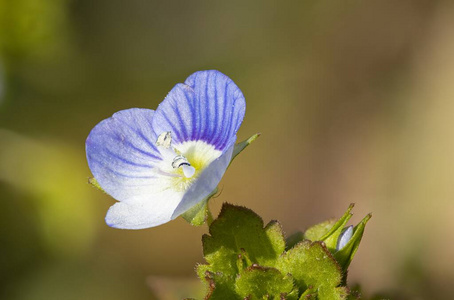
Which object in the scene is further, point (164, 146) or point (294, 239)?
point (294, 239)

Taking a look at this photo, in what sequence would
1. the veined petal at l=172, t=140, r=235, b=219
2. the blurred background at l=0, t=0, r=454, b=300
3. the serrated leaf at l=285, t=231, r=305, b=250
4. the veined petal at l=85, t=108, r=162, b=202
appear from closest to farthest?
the veined petal at l=172, t=140, r=235, b=219 → the veined petal at l=85, t=108, r=162, b=202 → the serrated leaf at l=285, t=231, r=305, b=250 → the blurred background at l=0, t=0, r=454, b=300

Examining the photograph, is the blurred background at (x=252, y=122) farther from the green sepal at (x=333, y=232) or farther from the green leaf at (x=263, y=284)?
the green leaf at (x=263, y=284)

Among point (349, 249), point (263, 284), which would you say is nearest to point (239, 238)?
point (263, 284)

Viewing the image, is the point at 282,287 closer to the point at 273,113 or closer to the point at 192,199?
the point at 192,199

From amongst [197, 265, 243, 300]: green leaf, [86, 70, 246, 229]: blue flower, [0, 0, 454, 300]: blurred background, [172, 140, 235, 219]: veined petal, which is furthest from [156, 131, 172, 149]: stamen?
[0, 0, 454, 300]: blurred background

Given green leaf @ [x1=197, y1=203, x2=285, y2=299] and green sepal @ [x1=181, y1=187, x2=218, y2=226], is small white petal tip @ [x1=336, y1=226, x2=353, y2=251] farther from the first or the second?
green sepal @ [x1=181, y1=187, x2=218, y2=226]

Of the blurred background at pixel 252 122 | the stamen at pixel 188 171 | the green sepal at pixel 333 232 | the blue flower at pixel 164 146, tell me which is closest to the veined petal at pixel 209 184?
the blue flower at pixel 164 146

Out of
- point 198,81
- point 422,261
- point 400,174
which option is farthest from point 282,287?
point 400,174

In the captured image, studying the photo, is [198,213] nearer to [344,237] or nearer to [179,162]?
[179,162]
